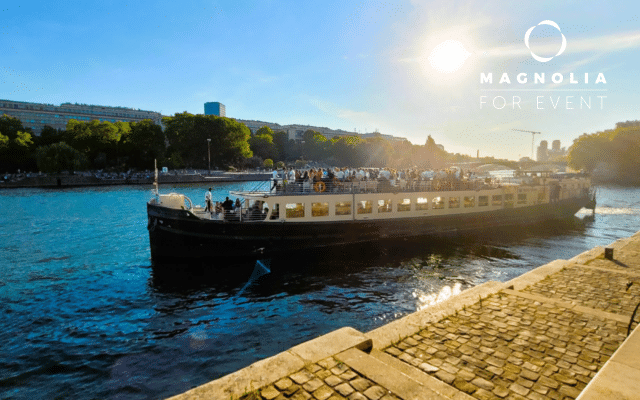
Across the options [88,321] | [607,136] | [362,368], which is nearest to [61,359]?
[88,321]

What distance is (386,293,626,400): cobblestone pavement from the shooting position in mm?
6730

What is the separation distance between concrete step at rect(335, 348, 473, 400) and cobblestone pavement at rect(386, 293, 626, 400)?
16.4 inches

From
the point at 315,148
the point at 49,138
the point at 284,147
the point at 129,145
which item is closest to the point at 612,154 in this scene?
the point at 315,148

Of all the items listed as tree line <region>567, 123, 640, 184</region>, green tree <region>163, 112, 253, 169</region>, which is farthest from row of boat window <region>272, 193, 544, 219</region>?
tree line <region>567, 123, 640, 184</region>

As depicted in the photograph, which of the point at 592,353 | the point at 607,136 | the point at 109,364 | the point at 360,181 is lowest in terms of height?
the point at 109,364

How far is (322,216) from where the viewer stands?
2541 cm

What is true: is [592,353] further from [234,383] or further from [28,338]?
[28,338]

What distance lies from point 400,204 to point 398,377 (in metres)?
22.9

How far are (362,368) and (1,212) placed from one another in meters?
56.7

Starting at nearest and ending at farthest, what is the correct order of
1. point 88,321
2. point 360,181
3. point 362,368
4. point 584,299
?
point 362,368 < point 584,299 < point 88,321 < point 360,181

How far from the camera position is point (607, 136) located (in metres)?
128

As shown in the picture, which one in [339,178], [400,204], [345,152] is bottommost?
[400,204]

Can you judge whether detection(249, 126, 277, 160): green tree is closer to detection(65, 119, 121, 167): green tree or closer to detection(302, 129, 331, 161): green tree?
detection(302, 129, 331, 161): green tree

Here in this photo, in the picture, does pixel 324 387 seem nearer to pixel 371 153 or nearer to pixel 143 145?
pixel 143 145
